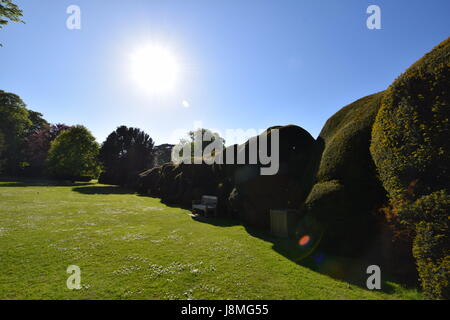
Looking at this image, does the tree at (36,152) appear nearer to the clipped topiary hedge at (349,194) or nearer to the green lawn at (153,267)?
the green lawn at (153,267)

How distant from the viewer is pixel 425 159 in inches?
152

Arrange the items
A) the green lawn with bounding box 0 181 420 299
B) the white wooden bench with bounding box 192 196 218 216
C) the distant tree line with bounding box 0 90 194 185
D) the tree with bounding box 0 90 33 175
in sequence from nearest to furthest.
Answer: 1. the green lawn with bounding box 0 181 420 299
2. the white wooden bench with bounding box 192 196 218 216
3. the distant tree line with bounding box 0 90 194 185
4. the tree with bounding box 0 90 33 175

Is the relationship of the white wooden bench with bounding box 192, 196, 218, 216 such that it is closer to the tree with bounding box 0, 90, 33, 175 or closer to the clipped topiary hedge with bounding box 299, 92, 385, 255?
the clipped topiary hedge with bounding box 299, 92, 385, 255

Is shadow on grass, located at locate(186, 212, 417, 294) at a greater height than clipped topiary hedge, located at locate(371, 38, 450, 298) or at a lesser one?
lesser

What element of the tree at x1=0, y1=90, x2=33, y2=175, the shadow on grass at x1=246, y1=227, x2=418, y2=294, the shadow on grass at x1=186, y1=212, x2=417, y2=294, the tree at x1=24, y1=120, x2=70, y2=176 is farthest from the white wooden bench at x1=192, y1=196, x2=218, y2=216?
the tree at x1=0, y1=90, x2=33, y2=175

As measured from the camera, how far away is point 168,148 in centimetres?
8244

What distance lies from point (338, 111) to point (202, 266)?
9312 millimetres

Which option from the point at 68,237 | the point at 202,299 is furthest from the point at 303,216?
the point at 68,237

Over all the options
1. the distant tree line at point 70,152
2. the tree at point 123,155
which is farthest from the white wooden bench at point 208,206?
the tree at point 123,155

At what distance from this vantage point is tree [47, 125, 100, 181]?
37.1m

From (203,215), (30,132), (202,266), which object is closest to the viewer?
(202,266)

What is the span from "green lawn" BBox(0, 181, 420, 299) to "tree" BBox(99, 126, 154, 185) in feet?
113

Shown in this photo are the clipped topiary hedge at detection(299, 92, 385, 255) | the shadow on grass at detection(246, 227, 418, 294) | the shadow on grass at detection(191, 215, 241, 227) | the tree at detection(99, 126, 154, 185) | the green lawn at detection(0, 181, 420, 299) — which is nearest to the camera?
the green lawn at detection(0, 181, 420, 299)
